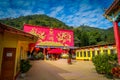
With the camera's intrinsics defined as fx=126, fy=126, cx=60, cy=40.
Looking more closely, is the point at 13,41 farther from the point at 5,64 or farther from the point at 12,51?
the point at 5,64

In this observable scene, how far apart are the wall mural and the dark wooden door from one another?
993 inches

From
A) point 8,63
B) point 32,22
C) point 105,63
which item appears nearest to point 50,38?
point 32,22

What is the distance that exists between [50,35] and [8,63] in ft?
92.5

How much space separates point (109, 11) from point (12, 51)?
7.49m

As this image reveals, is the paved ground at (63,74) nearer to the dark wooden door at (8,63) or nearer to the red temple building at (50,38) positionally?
the dark wooden door at (8,63)

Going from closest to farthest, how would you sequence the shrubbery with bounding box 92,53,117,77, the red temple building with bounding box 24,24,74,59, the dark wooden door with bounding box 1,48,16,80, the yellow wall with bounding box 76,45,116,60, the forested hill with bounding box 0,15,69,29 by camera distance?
the dark wooden door with bounding box 1,48,16,80
the shrubbery with bounding box 92,53,117,77
the yellow wall with bounding box 76,45,116,60
the red temple building with bounding box 24,24,74,59
the forested hill with bounding box 0,15,69,29

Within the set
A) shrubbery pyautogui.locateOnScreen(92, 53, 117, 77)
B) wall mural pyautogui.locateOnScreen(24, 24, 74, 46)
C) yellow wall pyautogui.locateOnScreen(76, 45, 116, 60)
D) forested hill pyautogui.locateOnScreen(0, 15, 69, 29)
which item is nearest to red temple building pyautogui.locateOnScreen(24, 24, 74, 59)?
wall mural pyautogui.locateOnScreen(24, 24, 74, 46)

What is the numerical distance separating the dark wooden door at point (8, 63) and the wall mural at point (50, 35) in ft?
82.7

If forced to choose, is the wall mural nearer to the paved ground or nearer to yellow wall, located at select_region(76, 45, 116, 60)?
yellow wall, located at select_region(76, 45, 116, 60)

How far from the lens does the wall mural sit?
33.6 m

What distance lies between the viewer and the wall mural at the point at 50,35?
3356 cm

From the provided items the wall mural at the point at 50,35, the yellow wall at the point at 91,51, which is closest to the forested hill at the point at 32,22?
the wall mural at the point at 50,35

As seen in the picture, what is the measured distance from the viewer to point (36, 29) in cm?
3428

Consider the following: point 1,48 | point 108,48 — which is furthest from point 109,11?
point 108,48
